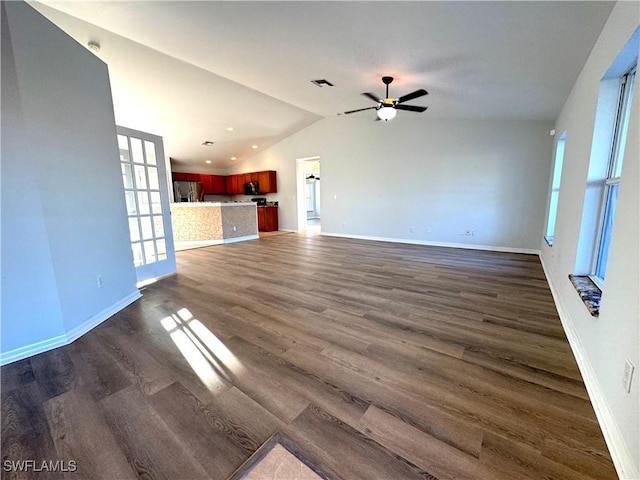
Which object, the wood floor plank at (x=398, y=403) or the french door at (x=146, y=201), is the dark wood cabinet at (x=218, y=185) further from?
the wood floor plank at (x=398, y=403)

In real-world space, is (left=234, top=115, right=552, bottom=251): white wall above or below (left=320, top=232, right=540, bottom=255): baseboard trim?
above

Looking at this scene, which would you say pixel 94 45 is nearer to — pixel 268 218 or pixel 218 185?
pixel 268 218

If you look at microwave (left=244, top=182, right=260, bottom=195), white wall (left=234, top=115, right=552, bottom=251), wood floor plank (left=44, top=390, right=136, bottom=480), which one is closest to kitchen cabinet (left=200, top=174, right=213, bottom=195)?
microwave (left=244, top=182, right=260, bottom=195)

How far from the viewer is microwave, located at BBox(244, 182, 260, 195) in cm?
943

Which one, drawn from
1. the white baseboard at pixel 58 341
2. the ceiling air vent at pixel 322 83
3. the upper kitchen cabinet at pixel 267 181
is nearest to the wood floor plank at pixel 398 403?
the white baseboard at pixel 58 341

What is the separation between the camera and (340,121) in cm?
703

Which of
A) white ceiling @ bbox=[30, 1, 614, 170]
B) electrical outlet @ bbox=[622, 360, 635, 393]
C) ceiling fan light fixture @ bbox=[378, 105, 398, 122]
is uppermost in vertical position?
white ceiling @ bbox=[30, 1, 614, 170]

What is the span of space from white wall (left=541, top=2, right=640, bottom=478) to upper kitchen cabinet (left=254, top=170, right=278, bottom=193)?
308 inches

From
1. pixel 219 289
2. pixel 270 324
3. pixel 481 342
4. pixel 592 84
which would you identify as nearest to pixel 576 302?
pixel 481 342

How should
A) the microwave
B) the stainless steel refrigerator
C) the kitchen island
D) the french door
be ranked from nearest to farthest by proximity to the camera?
the french door, the kitchen island, the stainless steel refrigerator, the microwave

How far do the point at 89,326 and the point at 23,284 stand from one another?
0.64 m

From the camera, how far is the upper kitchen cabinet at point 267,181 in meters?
8.98

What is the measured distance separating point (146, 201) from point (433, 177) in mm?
5546

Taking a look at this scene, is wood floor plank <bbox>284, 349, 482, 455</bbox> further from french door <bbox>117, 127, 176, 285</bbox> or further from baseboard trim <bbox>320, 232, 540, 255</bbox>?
baseboard trim <bbox>320, 232, 540, 255</bbox>
